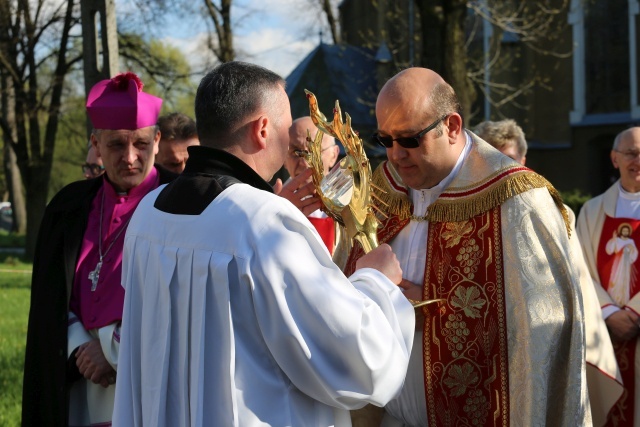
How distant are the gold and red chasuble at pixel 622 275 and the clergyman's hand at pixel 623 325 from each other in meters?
0.10

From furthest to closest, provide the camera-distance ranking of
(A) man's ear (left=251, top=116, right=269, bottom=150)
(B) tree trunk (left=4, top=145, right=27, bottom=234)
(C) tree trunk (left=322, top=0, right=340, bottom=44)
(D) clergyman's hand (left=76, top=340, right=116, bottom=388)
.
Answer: (B) tree trunk (left=4, top=145, right=27, bottom=234) < (C) tree trunk (left=322, top=0, right=340, bottom=44) < (D) clergyman's hand (left=76, top=340, right=116, bottom=388) < (A) man's ear (left=251, top=116, right=269, bottom=150)

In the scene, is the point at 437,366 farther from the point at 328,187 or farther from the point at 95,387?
the point at 95,387

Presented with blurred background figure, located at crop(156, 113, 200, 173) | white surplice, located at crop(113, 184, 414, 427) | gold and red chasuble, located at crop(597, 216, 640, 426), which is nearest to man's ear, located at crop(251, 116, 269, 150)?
white surplice, located at crop(113, 184, 414, 427)

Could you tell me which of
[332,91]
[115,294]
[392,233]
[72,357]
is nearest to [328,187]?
[392,233]

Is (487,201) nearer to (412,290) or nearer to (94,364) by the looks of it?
(412,290)

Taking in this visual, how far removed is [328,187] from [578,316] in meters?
1.08

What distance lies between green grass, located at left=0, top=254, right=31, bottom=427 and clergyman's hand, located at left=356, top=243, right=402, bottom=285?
431 centimetres

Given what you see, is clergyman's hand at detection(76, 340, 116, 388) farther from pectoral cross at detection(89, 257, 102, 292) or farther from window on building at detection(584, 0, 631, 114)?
window on building at detection(584, 0, 631, 114)

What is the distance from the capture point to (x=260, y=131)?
2.67 m

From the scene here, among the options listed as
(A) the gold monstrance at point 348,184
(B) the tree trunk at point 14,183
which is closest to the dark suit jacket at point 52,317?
(A) the gold monstrance at point 348,184

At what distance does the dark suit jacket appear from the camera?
383cm

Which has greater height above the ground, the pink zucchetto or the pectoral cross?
the pink zucchetto

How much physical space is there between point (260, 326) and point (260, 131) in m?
0.60

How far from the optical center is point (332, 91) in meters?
24.2
